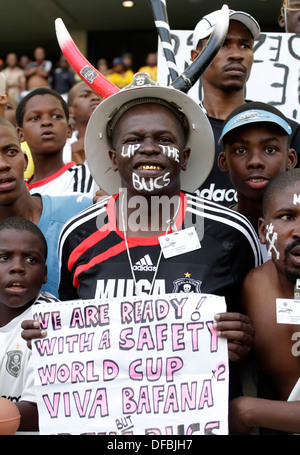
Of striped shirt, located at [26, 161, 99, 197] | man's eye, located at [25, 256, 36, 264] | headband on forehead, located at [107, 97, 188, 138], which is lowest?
man's eye, located at [25, 256, 36, 264]

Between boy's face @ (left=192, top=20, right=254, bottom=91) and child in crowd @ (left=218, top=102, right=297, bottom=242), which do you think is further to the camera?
boy's face @ (left=192, top=20, right=254, bottom=91)

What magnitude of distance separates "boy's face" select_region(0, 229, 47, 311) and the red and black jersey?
154 mm

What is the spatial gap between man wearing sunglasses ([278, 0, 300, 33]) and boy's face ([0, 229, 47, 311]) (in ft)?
10.0

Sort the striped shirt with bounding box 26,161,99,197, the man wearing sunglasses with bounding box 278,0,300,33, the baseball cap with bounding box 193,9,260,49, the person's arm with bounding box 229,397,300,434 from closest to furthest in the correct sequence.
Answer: the person's arm with bounding box 229,397,300,434 < the baseball cap with bounding box 193,9,260,49 < the striped shirt with bounding box 26,161,99,197 < the man wearing sunglasses with bounding box 278,0,300,33

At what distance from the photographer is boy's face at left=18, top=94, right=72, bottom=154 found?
4.56 m

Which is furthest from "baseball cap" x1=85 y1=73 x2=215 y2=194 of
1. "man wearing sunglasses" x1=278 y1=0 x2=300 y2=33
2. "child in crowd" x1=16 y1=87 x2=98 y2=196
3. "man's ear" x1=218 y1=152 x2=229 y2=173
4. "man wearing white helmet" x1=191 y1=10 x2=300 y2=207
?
"man wearing sunglasses" x1=278 y1=0 x2=300 y2=33

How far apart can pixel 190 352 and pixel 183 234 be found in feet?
1.68

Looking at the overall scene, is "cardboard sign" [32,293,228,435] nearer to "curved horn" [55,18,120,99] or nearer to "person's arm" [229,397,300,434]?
"person's arm" [229,397,300,434]

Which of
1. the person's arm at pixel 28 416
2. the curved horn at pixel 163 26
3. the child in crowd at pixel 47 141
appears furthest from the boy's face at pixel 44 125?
the person's arm at pixel 28 416

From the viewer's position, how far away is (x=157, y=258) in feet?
8.54

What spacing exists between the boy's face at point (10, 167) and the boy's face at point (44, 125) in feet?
3.41

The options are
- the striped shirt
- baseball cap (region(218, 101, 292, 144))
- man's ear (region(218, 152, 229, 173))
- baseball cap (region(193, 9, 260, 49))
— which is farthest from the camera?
the striped shirt

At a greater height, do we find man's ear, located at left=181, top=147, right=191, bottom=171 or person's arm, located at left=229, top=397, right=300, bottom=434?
man's ear, located at left=181, top=147, right=191, bottom=171

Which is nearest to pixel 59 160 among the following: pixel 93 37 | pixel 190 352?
pixel 190 352
